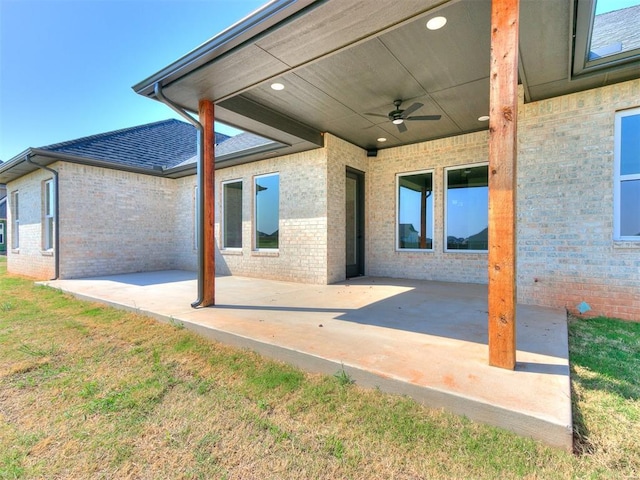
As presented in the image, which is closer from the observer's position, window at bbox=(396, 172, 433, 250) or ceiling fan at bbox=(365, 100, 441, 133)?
ceiling fan at bbox=(365, 100, 441, 133)

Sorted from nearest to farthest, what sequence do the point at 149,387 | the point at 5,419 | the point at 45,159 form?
the point at 5,419
the point at 149,387
the point at 45,159

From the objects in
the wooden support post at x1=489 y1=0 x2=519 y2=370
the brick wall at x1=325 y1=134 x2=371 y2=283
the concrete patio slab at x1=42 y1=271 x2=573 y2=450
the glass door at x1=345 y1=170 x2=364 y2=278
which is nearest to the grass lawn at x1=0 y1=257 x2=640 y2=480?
the concrete patio slab at x1=42 y1=271 x2=573 y2=450

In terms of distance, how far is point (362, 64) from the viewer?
4090 millimetres

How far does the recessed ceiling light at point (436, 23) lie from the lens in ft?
10.5

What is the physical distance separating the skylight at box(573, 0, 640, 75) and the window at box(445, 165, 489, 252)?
2685mm

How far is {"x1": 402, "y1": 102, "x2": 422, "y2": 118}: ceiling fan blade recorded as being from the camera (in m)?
5.11

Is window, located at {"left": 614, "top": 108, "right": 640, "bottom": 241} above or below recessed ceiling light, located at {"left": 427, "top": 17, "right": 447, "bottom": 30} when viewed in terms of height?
below


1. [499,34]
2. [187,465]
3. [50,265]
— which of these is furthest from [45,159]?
[499,34]

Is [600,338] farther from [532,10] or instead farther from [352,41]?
[352,41]

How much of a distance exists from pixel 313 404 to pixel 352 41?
349cm

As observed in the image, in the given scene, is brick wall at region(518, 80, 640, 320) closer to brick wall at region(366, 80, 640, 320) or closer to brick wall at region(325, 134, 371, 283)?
brick wall at region(366, 80, 640, 320)

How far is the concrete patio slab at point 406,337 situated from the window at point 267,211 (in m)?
1.93

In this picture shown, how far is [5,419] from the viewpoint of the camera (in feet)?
7.38

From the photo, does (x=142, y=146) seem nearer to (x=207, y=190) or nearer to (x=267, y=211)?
(x=267, y=211)
